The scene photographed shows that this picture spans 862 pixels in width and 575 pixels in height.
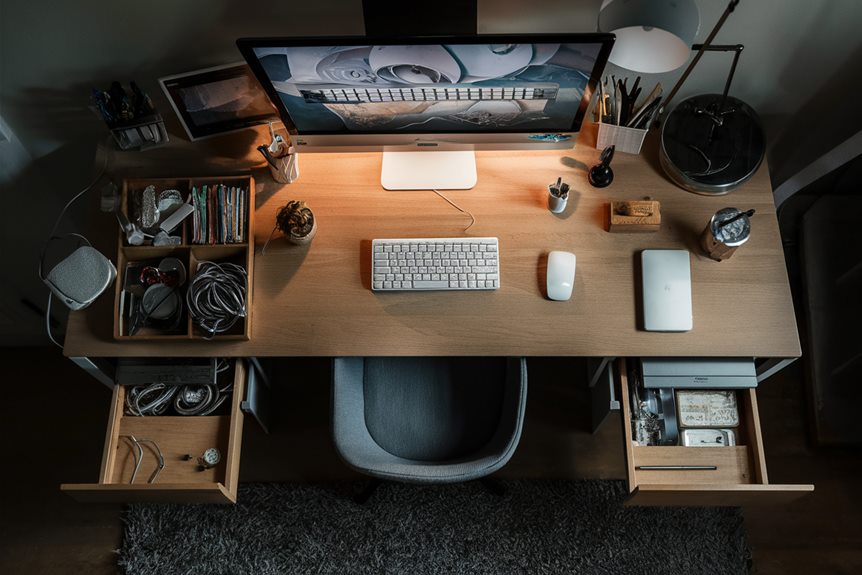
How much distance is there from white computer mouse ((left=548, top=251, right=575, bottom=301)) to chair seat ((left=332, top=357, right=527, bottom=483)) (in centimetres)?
19

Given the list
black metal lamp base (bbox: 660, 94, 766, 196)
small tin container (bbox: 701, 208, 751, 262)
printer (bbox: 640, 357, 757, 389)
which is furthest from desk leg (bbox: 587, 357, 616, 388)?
black metal lamp base (bbox: 660, 94, 766, 196)

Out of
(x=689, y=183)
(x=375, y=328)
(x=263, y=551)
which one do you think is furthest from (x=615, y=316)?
(x=263, y=551)

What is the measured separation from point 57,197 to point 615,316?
173cm

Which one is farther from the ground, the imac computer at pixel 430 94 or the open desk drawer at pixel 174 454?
the imac computer at pixel 430 94

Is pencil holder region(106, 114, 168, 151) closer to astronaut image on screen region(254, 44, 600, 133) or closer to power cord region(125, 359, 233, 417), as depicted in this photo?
astronaut image on screen region(254, 44, 600, 133)

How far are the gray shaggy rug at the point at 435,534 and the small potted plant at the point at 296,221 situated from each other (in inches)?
37.4

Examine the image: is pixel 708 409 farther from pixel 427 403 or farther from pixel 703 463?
pixel 427 403

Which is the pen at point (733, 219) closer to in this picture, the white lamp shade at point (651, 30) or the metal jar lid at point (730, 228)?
the metal jar lid at point (730, 228)

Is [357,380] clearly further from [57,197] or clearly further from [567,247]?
[57,197]

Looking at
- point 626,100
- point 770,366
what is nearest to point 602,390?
point 770,366

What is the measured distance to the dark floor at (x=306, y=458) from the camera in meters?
2.03

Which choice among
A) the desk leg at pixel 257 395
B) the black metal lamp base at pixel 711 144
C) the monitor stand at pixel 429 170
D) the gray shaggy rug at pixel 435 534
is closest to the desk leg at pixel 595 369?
the gray shaggy rug at pixel 435 534

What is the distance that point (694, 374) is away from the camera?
1.54 metres

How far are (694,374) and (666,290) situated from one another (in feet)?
0.73
